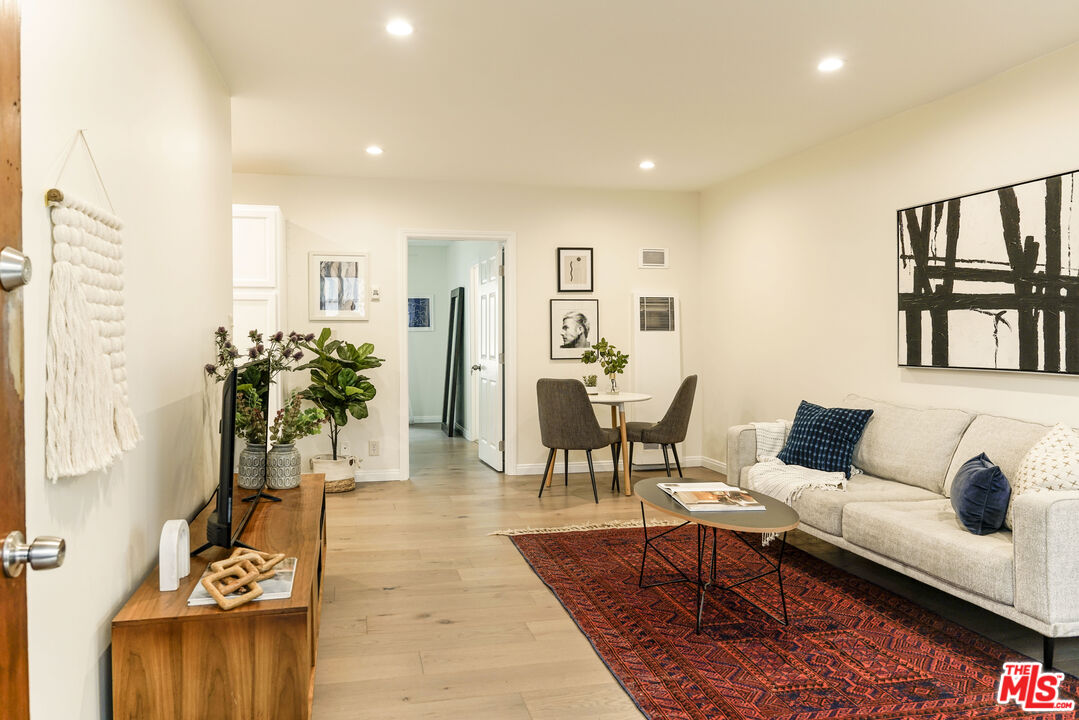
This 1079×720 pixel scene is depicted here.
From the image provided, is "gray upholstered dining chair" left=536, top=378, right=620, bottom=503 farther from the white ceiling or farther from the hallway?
the white ceiling

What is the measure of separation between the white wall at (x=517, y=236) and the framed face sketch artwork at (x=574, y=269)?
0.06 m

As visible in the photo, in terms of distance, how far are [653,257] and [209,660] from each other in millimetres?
5386

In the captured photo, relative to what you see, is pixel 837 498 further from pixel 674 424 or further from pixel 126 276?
pixel 126 276

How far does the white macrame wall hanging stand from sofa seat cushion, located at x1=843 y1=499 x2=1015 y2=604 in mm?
2846

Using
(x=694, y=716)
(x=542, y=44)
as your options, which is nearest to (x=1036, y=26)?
(x=542, y=44)

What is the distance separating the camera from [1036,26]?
3107 millimetres

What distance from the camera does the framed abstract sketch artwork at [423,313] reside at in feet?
33.1

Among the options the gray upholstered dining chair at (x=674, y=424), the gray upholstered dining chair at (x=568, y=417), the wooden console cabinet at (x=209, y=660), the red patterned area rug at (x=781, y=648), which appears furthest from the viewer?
the gray upholstered dining chair at (x=674, y=424)

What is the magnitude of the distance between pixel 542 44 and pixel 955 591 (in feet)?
Result: 9.22

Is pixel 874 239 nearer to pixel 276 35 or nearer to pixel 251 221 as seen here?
pixel 276 35

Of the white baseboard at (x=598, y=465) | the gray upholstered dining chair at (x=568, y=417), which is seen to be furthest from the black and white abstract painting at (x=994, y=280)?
the white baseboard at (x=598, y=465)

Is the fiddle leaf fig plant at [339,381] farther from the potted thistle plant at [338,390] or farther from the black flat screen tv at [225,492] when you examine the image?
the black flat screen tv at [225,492]

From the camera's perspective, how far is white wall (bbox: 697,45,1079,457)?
3.52m

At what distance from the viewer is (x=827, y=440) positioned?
13.6ft
